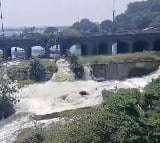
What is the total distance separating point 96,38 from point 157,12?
4865cm

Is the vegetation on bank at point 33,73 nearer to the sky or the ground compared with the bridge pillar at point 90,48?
nearer to the ground

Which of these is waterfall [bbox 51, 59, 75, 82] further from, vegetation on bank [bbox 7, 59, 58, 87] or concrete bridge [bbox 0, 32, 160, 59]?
concrete bridge [bbox 0, 32, 160, 59]

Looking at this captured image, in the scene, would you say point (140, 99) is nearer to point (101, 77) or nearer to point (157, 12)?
point (101, 77)

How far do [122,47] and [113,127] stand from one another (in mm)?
46032

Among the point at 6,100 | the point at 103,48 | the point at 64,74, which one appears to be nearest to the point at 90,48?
the point at 103,48

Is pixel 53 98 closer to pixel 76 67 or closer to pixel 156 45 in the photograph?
pixel 76 67

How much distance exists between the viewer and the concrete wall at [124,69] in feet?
170

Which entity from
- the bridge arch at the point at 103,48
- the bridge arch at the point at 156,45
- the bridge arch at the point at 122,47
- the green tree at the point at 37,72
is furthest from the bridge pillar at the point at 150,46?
the green tree at the point at 37,72

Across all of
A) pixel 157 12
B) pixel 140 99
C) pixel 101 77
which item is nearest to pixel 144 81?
pixel 101 77

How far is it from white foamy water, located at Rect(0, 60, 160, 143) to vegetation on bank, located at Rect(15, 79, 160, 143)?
19.0 feet

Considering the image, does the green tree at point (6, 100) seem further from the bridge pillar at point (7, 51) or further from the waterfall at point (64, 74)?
the bridge pillar at point (7, 51)

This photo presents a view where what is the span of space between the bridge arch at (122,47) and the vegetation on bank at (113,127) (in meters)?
39.4

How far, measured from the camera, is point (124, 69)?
52844mm

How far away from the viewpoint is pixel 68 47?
69812 mm
